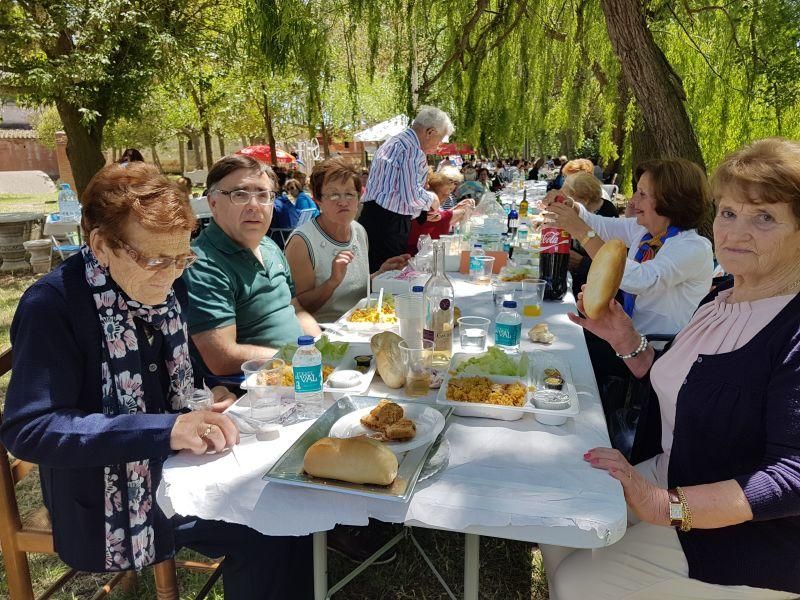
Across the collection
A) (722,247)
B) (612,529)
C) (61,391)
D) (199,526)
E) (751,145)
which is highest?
(751,145)

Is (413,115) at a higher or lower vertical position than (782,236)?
higher

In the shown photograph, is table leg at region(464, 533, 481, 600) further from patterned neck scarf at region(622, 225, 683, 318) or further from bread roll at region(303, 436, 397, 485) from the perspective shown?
patterned neck scarf at region(622, 225, 683, 318)

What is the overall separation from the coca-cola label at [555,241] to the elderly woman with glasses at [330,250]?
3.74ft

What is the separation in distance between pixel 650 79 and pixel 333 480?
4741mm

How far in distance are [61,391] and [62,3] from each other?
28.2ft

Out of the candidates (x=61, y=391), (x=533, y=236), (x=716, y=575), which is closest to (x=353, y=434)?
(x=61, y=391)

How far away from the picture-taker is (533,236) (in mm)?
5539

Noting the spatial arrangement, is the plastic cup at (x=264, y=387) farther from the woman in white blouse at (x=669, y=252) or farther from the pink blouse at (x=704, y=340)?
the woman in white blouse at (x=669, y=252)

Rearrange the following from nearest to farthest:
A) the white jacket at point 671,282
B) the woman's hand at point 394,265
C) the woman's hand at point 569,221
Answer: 1. the white jacket at point 671,282
2. the woman's hand at point 569,221
3. the woman's hand at point 394,265

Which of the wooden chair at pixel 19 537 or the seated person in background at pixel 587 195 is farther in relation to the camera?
the seated person in background at pixel 587 195

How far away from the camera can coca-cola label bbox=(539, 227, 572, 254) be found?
3.09 metres

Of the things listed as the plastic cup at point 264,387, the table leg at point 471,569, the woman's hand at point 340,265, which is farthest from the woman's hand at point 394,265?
the table leg at point 471,569

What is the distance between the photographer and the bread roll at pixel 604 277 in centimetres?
185

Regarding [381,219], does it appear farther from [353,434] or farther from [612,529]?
[612,529]
